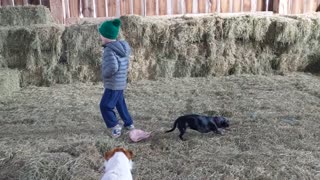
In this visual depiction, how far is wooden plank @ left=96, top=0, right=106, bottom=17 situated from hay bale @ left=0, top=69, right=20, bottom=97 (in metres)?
2.51

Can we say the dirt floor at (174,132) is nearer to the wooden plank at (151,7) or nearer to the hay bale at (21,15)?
the hay bale at (21,15)

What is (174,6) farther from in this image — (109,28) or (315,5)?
(109,28)

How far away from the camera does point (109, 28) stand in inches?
171

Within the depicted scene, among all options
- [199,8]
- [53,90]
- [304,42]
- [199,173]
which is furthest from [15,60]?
[304,42]

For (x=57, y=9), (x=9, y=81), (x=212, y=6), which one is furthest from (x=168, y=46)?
(x=9, y=81)

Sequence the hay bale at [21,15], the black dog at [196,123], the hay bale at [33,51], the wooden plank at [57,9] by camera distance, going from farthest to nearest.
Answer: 1. the wooden plank at [57,9]
2. the hay bale at [21,15]
3. the hay bale at [33,51]
4. the black dog at [196,123]

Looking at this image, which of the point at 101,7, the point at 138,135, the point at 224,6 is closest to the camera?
the point at 138,135

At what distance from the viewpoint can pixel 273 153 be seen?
4.04m

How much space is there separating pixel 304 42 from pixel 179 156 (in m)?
5.18

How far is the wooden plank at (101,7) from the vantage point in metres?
8.86

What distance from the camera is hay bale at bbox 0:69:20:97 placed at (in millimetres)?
6582

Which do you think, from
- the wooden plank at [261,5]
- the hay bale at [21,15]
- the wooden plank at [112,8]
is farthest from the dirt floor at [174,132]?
the wooden plank at [261,5]

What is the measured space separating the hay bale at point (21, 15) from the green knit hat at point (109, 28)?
3699mm

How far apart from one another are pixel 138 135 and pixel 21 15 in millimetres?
4355
